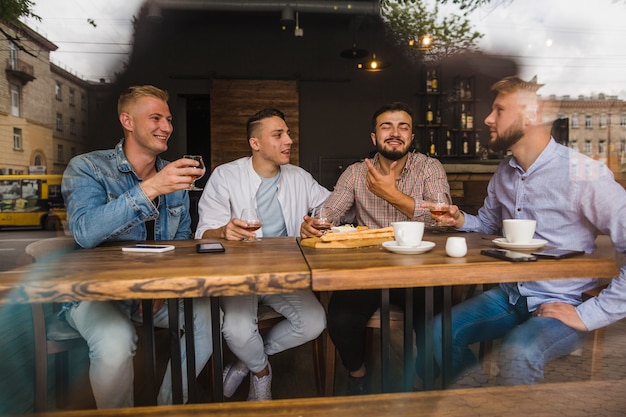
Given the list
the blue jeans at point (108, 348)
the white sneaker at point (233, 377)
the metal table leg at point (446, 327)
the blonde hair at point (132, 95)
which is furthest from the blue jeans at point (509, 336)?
the blonde hair at point (132, 95)

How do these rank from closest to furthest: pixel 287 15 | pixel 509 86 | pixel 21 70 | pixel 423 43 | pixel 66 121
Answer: pixel 21 70
pixel 509 86
pixel 66 121
pixel 287 15
pixel 423 43

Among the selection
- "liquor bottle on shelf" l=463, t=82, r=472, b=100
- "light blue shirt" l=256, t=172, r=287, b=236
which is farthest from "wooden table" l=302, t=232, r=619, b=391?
"liquor bottle on shelf" l=463, t=82, r=472, b=100

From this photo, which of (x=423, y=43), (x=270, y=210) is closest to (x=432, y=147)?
(x=423, y=43)

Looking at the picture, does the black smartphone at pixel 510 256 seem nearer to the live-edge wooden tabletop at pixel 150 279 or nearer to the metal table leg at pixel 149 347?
the live-edge wooden tabletop at pixel 150 279

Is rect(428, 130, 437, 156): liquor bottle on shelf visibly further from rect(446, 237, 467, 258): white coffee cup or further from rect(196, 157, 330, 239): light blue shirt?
rect(446, 237, 467, 258): white coffee cup

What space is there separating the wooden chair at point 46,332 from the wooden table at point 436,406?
0.52 meters

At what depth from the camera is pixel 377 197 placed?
232 cm

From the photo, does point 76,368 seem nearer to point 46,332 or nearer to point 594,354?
point 46,332

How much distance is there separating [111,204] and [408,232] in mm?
971

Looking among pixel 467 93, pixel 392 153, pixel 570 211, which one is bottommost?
pixel 570 211

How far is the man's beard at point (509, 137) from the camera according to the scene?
1834 millimetres

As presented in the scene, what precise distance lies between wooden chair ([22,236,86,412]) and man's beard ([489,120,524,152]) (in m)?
1.74

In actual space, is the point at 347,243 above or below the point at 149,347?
above

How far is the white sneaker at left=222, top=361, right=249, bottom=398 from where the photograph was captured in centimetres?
180
